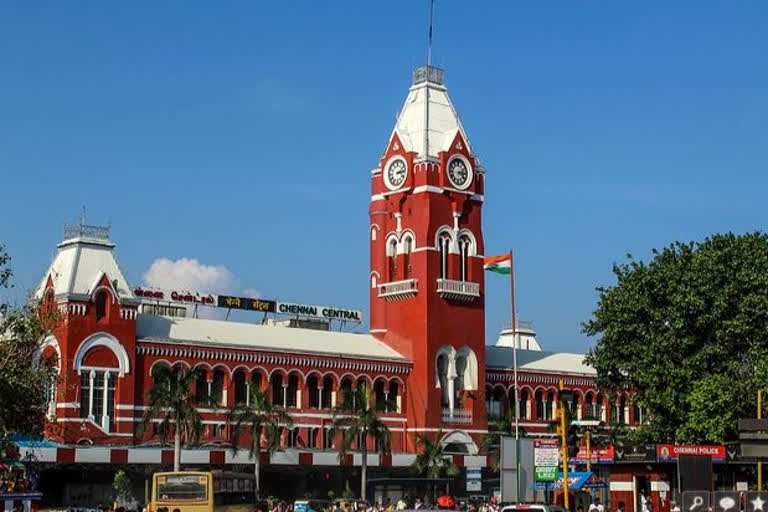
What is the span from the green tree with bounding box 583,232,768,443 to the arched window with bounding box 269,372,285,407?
23.0 metres

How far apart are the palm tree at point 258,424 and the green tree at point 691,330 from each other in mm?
19881

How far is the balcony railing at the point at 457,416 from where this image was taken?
9725cm

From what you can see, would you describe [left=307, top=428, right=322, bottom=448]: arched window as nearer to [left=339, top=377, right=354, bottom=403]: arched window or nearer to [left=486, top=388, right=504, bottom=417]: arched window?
[left=339, top=377, right=354, bottom=403]: arched window

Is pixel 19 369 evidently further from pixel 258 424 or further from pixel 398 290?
pixel 398 290

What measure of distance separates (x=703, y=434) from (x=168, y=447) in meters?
30.8

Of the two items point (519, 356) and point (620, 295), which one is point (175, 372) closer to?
point (620, 295)

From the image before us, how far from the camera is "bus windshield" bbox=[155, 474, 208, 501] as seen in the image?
52125 mm

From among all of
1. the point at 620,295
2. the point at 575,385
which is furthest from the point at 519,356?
the point at 620,295

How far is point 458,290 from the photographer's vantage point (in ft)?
322

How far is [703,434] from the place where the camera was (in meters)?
74.7

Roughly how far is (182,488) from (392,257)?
4968 centimetres

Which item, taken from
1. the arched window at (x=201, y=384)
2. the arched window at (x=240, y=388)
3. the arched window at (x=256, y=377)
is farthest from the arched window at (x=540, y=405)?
the arched window at (x=201, y=384)

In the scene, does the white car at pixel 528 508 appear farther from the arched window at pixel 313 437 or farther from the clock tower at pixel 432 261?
the clock tower at pixel 432 261

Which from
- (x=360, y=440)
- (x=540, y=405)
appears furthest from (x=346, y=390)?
(x=540, y=405)
